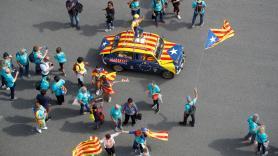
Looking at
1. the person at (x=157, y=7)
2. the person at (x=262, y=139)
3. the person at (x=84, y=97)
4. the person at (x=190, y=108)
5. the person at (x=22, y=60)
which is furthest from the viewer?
the person at (x=157, y=7)

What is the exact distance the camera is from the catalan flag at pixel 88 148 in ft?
56.0

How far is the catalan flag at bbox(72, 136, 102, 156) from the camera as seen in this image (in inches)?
672

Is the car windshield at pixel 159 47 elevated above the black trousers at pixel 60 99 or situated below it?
above

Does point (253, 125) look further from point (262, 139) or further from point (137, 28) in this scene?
point (137, 28)

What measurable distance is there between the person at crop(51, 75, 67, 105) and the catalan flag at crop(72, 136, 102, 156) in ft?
11.5

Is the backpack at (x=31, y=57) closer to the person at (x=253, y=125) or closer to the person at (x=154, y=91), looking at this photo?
the person at (x=154, y=91)

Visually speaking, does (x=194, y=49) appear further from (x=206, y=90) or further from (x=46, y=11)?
(x=46, y=11)

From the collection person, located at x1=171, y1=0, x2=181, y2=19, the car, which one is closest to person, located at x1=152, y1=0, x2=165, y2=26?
person, located at x1=171, y1=0, x2=181, y2=19

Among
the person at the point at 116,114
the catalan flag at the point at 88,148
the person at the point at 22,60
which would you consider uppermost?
the person at the point at 22,60

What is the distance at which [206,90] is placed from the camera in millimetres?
20797

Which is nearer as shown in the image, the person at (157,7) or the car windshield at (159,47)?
the car windshield at (159,47)

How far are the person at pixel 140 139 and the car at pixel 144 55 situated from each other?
4.31m

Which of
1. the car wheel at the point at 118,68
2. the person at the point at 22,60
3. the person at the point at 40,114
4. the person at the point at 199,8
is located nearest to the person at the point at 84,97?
the person at the point at 40,114

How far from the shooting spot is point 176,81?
70.0ft
